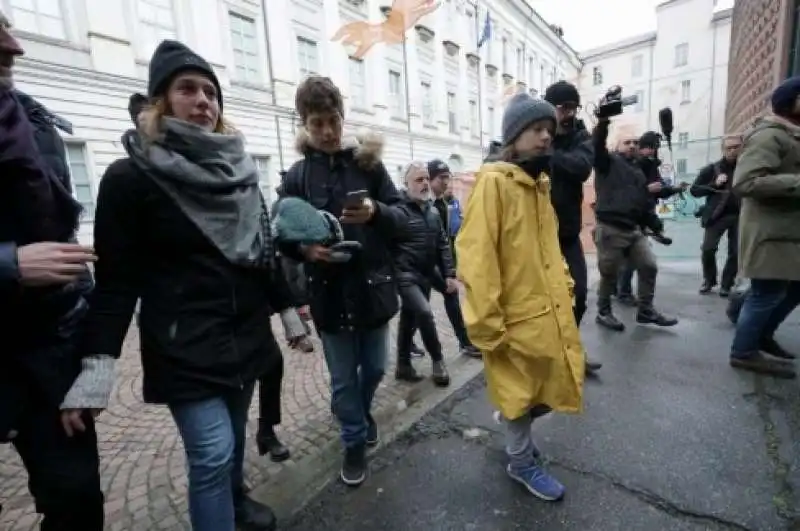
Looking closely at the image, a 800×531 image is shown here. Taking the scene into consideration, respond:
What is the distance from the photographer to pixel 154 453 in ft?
9.55

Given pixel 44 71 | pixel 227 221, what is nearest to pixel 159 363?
pixel 227 221

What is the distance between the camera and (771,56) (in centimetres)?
629

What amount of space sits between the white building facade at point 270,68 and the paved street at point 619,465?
173 inches

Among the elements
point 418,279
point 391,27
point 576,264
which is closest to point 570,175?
point 576,264

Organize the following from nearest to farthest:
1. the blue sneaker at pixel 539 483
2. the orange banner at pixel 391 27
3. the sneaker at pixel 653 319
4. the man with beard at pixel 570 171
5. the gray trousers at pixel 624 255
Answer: the blue sneaker at pixel 539 483
the man with beard at pixel 570 171
the gray trousers at pixel 624 255
the sneaker at pixel 653 319
the orange banner at pixel 391 27

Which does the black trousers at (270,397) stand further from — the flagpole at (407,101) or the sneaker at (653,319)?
the flagpole at (407,101)

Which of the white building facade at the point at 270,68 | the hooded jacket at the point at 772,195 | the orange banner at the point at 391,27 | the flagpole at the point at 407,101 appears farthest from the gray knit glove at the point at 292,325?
the flagpole at the point at 407,101

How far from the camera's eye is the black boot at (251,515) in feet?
7.02

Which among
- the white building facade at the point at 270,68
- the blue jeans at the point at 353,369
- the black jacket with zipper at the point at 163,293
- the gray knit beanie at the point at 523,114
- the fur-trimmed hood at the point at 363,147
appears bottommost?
the blue jeans at the point at 353,369

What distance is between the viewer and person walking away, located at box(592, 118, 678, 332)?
448 centimetres

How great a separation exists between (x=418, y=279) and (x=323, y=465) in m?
1.70

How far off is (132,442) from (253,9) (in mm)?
13568

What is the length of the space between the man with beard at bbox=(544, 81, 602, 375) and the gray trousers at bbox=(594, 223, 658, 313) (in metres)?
1.27

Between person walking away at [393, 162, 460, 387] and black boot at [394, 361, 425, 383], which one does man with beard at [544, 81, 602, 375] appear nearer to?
person walking away at [393, 162, 460, 387]
